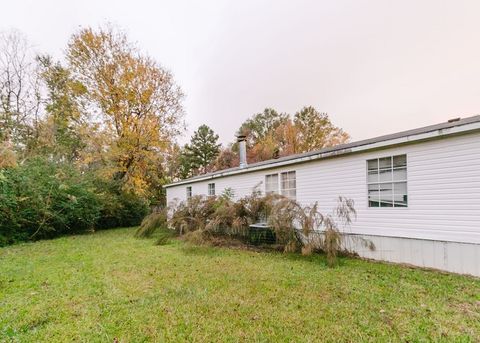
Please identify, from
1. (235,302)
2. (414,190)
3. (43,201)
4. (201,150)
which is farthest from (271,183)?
(201,150)

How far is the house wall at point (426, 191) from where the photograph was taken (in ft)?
15.5

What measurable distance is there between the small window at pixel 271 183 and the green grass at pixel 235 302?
10.6ft

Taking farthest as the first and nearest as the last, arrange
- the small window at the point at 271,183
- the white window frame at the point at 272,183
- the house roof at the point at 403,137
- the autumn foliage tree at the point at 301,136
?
the autumn foliage tree at the point at 301,136, the small window at the point at 271,183, the white window frame at the point at 272,183, the house roof at the point at 403,137

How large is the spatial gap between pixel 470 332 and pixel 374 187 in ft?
12.4

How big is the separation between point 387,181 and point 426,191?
820 millimetres

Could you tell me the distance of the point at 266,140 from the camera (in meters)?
25.2

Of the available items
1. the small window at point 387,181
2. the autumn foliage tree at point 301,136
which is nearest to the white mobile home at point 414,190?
the small window at point 387,181

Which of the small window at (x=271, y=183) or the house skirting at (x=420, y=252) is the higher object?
the small window at (x=271, y=183)

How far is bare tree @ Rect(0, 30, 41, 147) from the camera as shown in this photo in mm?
14148

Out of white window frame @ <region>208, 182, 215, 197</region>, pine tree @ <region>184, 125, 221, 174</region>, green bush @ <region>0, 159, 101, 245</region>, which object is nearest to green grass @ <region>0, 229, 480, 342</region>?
green bush @ <region>0, 159, 101, 245</region>

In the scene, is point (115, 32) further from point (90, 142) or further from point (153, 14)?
point (90, 142)

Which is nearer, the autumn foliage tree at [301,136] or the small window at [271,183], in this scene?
the small window at [271,183]

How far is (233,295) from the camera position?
3908 mm

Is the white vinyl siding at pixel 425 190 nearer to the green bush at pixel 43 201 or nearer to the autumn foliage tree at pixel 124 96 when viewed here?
the green bush at pixel 43 201
